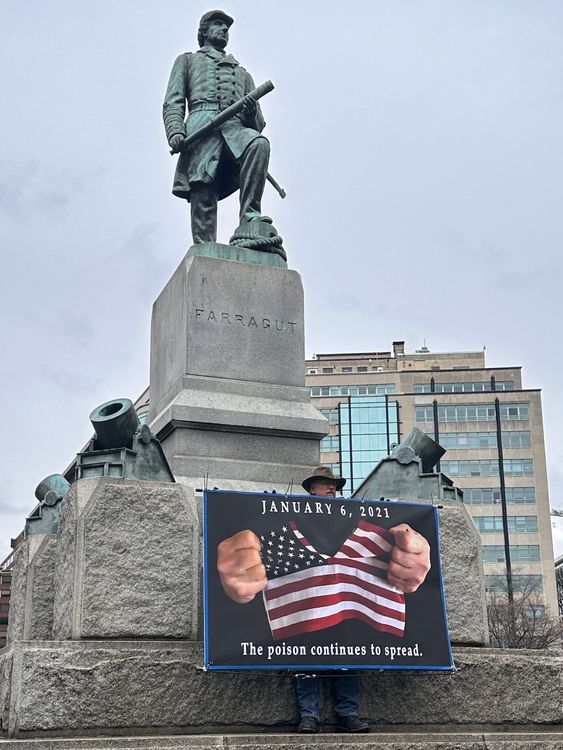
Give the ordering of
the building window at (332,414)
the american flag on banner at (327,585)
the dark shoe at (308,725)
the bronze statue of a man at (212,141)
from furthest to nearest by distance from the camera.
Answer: the building window at (332,414) < the bronze statue of a man at (212,141) < the american flag on banner at (327,585) < the dark shoe at (308,725)

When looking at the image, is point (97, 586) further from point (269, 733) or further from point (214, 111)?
point (214, 111)

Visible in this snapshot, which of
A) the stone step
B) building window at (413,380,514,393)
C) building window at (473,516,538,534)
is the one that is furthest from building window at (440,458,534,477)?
the stone step

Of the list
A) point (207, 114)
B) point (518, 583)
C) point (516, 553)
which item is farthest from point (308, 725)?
point (516, 553)

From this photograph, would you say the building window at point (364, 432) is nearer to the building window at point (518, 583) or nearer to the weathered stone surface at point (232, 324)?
the building window at point (518, 583)

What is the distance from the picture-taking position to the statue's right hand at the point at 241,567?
26.2 ft

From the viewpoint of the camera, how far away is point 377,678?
831 centimetres

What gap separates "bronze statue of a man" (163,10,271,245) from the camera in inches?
440

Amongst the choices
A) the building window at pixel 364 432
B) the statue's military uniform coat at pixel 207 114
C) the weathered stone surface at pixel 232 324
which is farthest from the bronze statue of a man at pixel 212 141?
the building window at pixel 364 432

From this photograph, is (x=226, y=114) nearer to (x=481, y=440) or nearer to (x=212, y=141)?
(x=212, y=141)

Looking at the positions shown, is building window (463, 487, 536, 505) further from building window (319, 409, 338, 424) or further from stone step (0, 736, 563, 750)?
stone step (0, 736, 563, 750)

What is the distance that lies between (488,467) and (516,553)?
801cm

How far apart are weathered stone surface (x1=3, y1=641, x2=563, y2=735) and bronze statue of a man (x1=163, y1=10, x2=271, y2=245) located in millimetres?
5054

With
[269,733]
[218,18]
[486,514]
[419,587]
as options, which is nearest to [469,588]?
[419,587]

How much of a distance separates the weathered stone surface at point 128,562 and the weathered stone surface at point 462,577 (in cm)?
219
